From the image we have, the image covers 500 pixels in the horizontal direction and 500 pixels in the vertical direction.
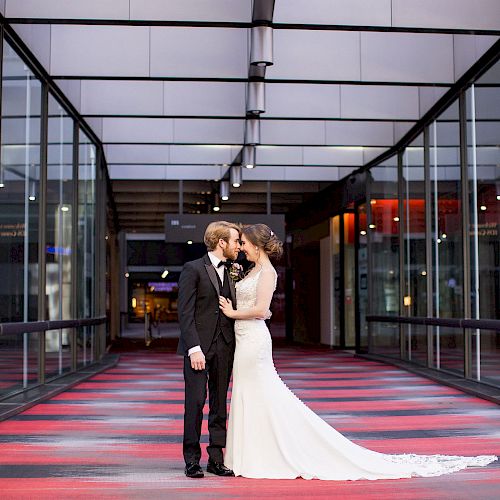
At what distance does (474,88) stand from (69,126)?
612 centimetres

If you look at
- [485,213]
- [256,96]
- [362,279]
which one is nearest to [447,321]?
[485,213]

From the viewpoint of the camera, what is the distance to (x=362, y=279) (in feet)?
68.0

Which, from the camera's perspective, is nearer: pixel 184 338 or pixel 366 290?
pixel 184 338

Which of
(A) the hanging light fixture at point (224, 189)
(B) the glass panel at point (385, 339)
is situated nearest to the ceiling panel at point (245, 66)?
(B) the glass panel at point (385, 339)

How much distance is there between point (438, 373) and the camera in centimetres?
1387

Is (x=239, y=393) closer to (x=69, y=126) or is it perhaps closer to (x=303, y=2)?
(x=303, y=2)

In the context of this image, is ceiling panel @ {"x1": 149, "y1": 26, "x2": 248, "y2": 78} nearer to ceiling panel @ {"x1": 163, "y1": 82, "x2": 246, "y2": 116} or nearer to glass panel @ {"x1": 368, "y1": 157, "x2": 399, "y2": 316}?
ceiling panel @ {"x1": 163, "y1": 82, "x2": 246, "y2": 116}

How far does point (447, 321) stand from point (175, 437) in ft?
20.2

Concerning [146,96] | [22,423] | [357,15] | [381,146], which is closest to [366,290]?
[381,146]

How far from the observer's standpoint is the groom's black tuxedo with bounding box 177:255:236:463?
19.5 feet

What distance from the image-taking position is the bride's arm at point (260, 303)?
19.8 ft

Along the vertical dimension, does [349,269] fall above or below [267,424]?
above

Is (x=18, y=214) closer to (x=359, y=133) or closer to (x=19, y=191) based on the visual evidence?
(x=19, y=191)

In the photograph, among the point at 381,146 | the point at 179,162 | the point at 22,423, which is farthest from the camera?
the point at 179,162
